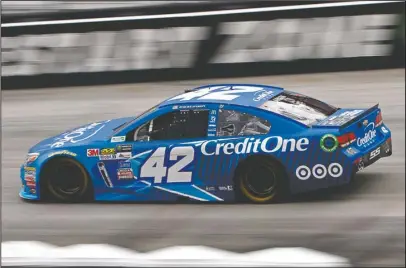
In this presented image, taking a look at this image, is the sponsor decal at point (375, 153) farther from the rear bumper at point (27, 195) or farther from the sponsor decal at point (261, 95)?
the rear bumper at point (27, 195)

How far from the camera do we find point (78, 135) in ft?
31.9

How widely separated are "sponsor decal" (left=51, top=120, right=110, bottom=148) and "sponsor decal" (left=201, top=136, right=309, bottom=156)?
1551mm

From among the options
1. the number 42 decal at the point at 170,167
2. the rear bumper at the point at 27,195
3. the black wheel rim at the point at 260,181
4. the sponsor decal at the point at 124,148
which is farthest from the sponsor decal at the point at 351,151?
the rear bumper at the point at 27,195

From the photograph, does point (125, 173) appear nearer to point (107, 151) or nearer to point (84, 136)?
point (107, 151)

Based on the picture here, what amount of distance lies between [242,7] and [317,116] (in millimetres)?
6998

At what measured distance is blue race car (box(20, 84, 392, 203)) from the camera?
8516 millimetres

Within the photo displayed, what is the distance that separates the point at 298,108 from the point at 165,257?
276 cm

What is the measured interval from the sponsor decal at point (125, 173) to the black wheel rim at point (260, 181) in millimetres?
1283

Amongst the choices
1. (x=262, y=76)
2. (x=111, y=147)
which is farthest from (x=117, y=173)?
(x=262, y=76)

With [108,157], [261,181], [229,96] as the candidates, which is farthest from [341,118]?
[108,157]

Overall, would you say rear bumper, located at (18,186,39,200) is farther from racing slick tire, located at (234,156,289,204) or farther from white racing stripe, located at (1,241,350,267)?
racing slick tire, located at (234,156,289,204)

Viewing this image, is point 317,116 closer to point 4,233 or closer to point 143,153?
point 143,153

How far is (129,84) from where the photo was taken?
15.9 metres

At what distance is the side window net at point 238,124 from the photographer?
342 inches
